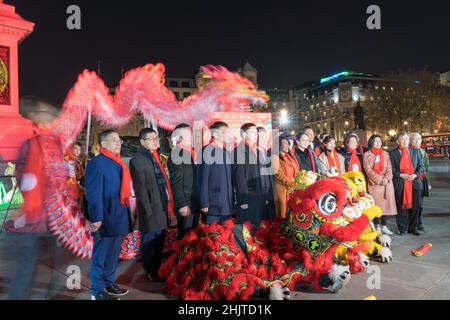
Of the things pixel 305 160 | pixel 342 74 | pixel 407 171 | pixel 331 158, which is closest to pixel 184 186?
pixel 305 160

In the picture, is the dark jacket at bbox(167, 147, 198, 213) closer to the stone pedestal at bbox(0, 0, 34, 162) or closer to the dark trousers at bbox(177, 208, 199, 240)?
the dark trousers at bbox(177, 208, 199, 240)

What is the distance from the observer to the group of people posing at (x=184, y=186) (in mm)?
3844

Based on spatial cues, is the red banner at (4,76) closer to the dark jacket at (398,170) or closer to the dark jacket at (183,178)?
the dark jacket at (183,178)

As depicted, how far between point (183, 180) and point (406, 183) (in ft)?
13.2

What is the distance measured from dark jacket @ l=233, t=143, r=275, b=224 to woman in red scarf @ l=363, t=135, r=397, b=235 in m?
2.33

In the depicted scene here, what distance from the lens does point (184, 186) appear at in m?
4.74

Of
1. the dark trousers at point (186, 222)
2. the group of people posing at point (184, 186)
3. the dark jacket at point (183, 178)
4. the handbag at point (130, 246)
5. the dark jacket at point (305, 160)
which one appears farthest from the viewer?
the dark jacket at point (305, 160)

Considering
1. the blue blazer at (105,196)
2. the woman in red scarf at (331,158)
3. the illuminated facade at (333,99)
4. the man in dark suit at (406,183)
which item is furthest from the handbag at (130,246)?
the illuminated facade at (333,99)

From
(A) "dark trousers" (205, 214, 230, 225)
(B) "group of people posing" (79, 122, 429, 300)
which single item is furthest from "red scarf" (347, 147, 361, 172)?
(A) "dark trousers" (205, 214, 230, 225)

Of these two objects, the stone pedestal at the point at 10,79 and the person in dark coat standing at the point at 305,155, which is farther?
the stone pedestal at the point at 10,79

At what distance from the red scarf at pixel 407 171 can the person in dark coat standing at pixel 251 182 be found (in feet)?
9.38

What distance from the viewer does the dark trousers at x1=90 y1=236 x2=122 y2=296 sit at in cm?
382

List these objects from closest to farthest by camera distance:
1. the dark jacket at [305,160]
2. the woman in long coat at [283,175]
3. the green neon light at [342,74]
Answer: the woman in long coat at [283,175] < the dark jacket at [305,160] < the green neon light at [342,74]
